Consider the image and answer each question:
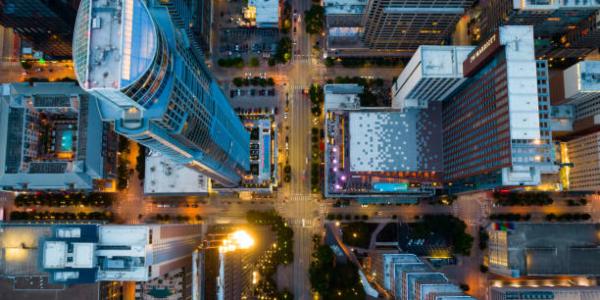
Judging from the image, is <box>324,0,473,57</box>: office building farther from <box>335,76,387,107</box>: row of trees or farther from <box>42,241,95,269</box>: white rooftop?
<box>42,241,95,269</box>: white rooftop

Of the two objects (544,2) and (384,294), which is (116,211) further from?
(544,2)

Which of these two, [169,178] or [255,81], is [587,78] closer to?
[255,81]

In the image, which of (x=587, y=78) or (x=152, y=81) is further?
(x=587, y=78)

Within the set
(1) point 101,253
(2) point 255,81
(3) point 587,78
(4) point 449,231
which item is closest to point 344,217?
(4) point 449,231

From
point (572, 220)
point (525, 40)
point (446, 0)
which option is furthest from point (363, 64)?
point (572, 220)

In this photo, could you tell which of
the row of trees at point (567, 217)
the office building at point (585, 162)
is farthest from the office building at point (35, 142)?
the office building at point (585, 162)

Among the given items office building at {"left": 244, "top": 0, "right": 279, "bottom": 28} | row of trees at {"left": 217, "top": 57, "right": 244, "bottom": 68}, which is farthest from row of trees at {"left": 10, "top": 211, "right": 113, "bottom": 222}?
office building at {"left": 244, "top": 0, "right": 279, "bottom": 28}

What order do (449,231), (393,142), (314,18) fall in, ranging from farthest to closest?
(314,18), (449,231), (393,142)
